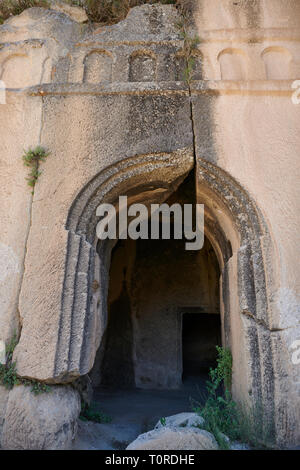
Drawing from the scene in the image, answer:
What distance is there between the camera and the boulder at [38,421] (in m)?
2.81

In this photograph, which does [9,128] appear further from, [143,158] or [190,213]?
[190,213]

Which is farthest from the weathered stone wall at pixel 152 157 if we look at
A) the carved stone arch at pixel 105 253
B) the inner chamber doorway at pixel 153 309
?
the inner chamber doorway at pixel 153 309

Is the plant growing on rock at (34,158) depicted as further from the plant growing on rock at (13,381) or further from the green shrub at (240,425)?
the green shrub at (240,425)

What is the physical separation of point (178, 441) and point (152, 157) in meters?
2.61

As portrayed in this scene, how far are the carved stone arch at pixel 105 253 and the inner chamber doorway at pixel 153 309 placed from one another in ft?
10.1

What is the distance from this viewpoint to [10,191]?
12.0 feet

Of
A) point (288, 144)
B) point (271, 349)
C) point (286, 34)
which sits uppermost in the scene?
point (286, 34)

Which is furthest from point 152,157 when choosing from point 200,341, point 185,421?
point 200,341

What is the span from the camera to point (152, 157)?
3.68m

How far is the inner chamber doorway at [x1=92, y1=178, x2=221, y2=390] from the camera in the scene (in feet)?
21.9

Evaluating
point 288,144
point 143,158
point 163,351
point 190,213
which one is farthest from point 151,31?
point 163,351

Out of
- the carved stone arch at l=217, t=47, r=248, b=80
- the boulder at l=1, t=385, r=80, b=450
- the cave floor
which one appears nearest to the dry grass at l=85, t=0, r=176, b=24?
the carved stone arch at l=217, t=47, r=248, b=80

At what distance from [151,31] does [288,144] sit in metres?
2.33

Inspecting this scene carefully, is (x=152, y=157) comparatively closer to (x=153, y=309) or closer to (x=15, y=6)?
(x=15, y=6)
